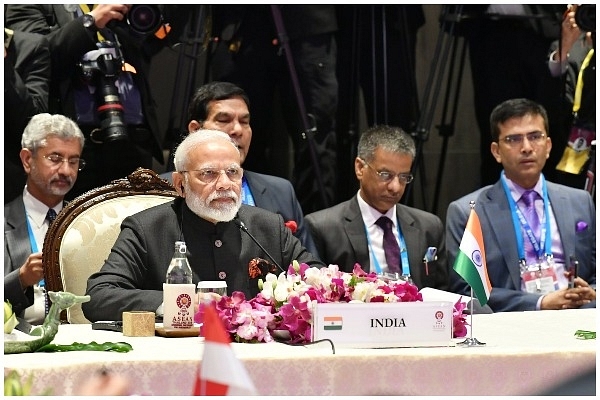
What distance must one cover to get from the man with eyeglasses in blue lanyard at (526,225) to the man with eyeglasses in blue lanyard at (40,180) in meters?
1.71

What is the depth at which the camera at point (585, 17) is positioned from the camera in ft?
18.2

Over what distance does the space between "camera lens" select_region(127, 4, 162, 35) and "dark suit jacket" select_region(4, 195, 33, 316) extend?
3.40 feet

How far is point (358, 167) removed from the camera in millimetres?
5199

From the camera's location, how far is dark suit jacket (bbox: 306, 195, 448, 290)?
4816 mm

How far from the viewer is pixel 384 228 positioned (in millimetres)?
4930

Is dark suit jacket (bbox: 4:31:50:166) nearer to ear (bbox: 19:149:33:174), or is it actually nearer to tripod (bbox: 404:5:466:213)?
ear (bbox: 19:149:33:174)

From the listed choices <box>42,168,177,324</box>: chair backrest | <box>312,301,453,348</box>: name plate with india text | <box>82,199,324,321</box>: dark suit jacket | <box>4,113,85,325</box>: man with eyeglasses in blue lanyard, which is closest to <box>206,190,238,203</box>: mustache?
<box>82,199,324,321</box>: dark suit jacket

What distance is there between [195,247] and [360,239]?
1308 millimetres

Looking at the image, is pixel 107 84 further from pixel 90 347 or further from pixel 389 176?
pixel 90 347

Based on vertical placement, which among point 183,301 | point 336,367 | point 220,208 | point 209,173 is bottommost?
point 336,367

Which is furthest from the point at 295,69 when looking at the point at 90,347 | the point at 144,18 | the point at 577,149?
the point at 90,347

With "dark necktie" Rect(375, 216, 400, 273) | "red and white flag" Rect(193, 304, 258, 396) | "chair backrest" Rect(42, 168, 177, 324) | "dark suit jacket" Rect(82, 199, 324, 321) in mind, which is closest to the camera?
"red and white flag" Rect(193, 304, 258, 396)

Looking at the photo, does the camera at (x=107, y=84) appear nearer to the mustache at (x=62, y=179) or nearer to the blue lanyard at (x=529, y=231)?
the mustache at (x=62, y=179)

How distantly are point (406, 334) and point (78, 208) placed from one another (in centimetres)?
153
